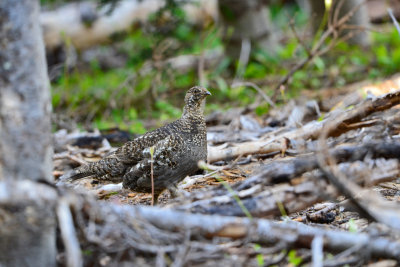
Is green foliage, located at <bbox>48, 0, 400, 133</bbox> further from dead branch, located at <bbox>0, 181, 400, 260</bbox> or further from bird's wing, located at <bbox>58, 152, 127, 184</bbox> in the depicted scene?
dead branch, located at <bbox>0, 181, 400, 260</bbox>

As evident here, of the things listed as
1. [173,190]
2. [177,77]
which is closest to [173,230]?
[173,190]

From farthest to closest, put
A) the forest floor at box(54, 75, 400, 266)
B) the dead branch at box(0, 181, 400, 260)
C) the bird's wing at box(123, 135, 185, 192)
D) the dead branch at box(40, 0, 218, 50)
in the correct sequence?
the dead branch at box(40, 0, 218, 50), the bird's wing at box(123, 135, 185, 192), the forest floor at box(54, 75, 400, 266), the dead branch at box(0, 181, 400, 260)

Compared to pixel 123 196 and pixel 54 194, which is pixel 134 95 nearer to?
pixel 123 196

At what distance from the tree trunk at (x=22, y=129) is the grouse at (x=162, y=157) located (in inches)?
59.7

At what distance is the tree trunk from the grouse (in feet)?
4.98

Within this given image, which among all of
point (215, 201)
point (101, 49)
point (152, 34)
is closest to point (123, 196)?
point (215, 201)

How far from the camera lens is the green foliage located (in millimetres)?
8023

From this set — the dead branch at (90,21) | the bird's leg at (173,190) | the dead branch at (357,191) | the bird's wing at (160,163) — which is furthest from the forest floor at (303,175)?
the dead branch at (90,21)

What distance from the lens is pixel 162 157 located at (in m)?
4.02

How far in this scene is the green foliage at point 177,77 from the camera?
802cm

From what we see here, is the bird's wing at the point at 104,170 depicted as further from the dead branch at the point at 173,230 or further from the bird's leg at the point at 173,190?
the dead branch at the point at 173,230

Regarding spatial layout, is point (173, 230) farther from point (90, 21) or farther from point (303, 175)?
point (90, 21)

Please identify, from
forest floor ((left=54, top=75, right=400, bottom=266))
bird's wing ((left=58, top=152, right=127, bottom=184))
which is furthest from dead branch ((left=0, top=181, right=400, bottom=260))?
bird's wing ((left=58, top=152, right=127, bottom=184))

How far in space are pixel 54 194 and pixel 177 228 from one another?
613mm
